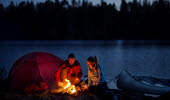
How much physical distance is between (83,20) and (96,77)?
255 feet

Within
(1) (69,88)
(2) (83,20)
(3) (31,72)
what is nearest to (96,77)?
(1) (69,88)

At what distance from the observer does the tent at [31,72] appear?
22.7 feet

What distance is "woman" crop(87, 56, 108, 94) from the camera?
19.0 feet

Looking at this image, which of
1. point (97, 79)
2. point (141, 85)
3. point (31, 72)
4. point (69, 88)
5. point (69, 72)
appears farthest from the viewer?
point (31, 72)

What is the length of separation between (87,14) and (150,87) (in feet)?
254

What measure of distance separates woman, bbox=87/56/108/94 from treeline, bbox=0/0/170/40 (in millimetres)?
71692

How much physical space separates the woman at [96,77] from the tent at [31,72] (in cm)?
157

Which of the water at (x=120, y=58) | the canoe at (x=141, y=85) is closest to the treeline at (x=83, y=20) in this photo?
the water at (x=120, y=58)

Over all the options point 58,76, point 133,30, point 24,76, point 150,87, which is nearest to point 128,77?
point 150,87

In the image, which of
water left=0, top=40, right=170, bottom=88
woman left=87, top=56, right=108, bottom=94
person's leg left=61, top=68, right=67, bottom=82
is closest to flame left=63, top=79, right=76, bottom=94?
person's leg left=61, top=68, right=67, bottom=82

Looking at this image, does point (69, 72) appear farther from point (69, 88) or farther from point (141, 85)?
point (141, 85)

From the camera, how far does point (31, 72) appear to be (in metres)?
6.97

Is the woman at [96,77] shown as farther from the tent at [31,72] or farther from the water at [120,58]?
the tent at [31,72]

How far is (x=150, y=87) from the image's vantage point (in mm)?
6402
